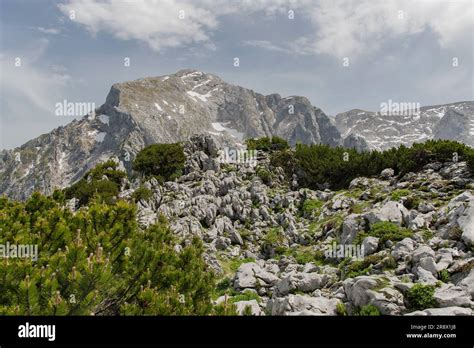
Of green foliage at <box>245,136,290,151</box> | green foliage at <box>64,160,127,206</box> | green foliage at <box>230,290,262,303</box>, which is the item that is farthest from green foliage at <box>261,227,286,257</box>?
green foliage at <box>245,136,290,151</box>

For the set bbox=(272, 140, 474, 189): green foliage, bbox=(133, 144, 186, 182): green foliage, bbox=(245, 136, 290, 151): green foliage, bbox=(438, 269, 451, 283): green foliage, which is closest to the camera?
bbox=(438, 269, 451, 283): green foliage

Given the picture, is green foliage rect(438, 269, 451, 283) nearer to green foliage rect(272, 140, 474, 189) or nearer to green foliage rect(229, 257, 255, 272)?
green foliage rect(229, 257, 255, 272)

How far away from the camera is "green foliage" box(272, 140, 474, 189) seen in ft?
118

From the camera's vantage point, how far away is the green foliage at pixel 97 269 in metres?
8.51

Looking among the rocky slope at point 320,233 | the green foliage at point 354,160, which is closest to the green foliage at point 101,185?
the rocky slope at point 320,233

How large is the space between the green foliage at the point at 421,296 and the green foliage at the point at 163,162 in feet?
120

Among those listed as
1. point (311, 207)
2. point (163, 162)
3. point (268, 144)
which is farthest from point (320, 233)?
point (268, 144)

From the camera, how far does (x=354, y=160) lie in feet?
138

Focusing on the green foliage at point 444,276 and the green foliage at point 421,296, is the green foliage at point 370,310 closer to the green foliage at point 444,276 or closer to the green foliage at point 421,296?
the green foliage at point 421,296

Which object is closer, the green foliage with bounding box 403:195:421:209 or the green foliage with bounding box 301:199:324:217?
the green foliage with bounding box 403:195:421:209

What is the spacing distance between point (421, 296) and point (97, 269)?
30.6 ft

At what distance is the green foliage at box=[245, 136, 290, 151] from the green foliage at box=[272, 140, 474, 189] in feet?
18.0
